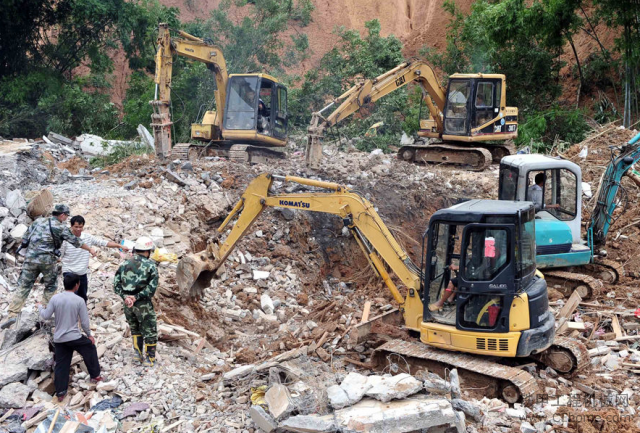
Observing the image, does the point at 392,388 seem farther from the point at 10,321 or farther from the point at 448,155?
the point at 448,155

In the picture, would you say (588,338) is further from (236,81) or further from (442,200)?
(236,81)

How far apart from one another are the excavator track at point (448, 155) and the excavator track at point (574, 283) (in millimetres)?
6337

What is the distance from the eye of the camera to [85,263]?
280 inches

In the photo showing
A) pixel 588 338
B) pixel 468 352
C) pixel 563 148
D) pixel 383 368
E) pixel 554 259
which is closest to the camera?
pixel 468 352

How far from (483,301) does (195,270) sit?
13.2 feet

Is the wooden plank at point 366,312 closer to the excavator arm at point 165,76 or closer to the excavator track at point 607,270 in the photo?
the excavator track at point 607,270

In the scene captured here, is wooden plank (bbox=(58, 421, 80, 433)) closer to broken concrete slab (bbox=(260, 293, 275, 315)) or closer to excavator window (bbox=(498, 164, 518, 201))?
broken concrete slab (bbox=(260, 293, 275, 315))

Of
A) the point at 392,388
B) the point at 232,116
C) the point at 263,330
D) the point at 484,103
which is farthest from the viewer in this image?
the point at 484,103

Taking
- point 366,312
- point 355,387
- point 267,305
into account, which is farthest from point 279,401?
point 267,305

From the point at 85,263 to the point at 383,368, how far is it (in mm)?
3750

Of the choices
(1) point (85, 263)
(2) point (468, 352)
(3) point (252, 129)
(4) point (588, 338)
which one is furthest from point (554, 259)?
(3) point (252, 129)

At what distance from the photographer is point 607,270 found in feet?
32.6

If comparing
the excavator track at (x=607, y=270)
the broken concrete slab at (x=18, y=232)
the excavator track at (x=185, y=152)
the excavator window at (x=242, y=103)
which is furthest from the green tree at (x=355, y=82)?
the broken concrete slab at (x=18, y=232)

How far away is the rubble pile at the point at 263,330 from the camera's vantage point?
17.6ft
